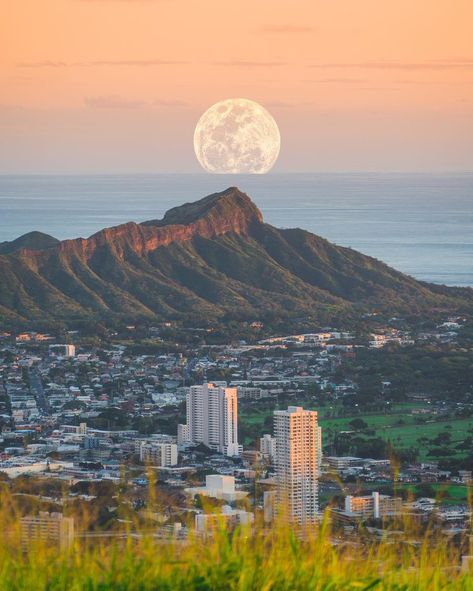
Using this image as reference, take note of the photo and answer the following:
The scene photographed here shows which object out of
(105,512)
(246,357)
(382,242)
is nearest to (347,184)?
(382,242)

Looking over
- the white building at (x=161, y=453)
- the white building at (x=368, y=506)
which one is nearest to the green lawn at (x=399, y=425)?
the white building at (x=161, y=453)

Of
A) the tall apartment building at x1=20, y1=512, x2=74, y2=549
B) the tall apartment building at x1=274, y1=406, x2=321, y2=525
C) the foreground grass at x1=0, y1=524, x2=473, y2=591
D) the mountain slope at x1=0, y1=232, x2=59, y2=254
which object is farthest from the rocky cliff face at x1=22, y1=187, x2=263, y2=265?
the foreground grass at x1=0, y1=524, x2=473, y2=591

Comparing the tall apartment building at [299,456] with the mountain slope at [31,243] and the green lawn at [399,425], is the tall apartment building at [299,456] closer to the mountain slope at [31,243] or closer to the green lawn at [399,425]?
the green lawn at [399,425]

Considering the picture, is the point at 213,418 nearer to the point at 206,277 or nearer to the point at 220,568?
the point at 206,277

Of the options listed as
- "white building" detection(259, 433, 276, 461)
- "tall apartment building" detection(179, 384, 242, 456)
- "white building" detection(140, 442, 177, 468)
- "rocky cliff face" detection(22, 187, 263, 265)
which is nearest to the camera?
"white building" detection(259, 433, 276, 461)

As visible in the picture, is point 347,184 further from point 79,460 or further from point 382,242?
point 79,460

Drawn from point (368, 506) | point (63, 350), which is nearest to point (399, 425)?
point (63, 350)

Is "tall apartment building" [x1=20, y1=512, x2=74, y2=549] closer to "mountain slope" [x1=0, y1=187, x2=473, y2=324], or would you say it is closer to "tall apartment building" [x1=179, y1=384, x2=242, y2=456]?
"tall apartment building" [x1=179, y1=384, x2=242, y2=456]
